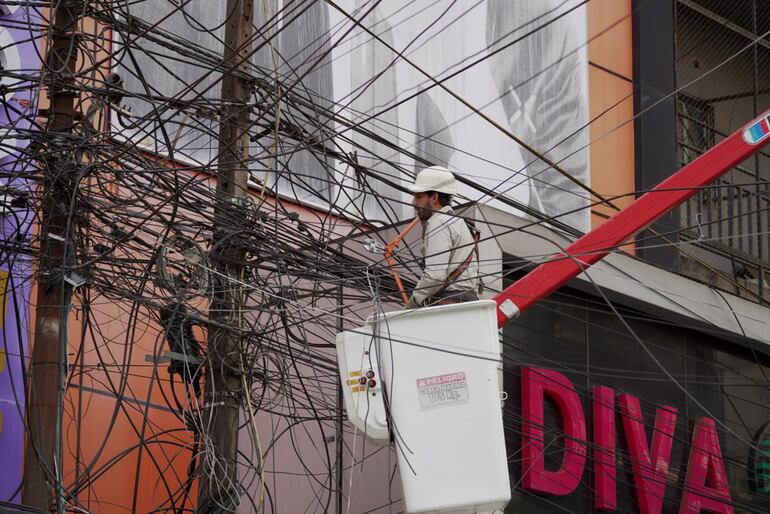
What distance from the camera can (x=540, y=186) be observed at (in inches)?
591

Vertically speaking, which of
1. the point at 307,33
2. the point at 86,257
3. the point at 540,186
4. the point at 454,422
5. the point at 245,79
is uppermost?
the point at 307,33

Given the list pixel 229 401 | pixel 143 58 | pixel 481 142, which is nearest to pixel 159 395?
pixel 229 401

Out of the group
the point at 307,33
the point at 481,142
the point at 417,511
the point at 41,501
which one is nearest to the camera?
the point at 417,511

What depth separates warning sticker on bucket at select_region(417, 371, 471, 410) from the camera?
7355 mm

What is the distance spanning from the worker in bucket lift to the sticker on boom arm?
174cm

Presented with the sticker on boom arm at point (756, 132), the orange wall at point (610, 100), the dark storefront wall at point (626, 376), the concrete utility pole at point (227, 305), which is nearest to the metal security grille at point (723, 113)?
the orange wall at point (610, 100)

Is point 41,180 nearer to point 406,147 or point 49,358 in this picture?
point 49,358

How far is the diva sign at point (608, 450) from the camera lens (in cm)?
1209

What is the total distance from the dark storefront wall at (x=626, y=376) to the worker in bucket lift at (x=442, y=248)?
11.2 ft

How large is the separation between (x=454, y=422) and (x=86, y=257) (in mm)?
3134

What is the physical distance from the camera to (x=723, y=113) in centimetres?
1722

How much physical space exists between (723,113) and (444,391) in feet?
36.0

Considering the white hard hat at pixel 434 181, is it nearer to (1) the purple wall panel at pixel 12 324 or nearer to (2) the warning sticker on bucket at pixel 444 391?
(2) the warning sticker on bucket at pixel 444 391

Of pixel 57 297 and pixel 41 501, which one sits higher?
pixel 57 297
